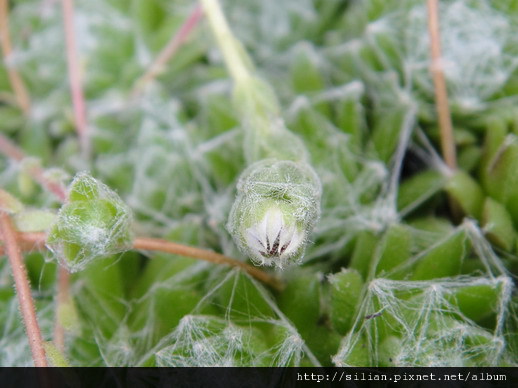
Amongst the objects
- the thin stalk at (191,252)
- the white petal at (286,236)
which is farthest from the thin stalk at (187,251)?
the white petal at (286,236)

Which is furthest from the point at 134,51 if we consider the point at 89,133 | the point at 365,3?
the point at 365,3

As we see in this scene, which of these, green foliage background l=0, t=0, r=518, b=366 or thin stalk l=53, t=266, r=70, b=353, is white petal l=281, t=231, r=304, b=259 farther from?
thin stalk l=53, t=266, r=70, b=353

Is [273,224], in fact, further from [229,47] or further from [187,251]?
[229,47]

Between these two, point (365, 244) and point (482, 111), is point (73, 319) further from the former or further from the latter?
point (482, 111)

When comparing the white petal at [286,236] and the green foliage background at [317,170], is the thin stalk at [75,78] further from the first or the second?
the white petal at [286,236]

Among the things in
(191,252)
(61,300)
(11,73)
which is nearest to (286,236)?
(191,252)

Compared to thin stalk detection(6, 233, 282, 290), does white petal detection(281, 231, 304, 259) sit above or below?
below

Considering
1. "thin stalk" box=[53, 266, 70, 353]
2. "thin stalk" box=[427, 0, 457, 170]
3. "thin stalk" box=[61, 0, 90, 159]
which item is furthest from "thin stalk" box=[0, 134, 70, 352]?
"thin stalk" box=[427, 0, 457, 170]
